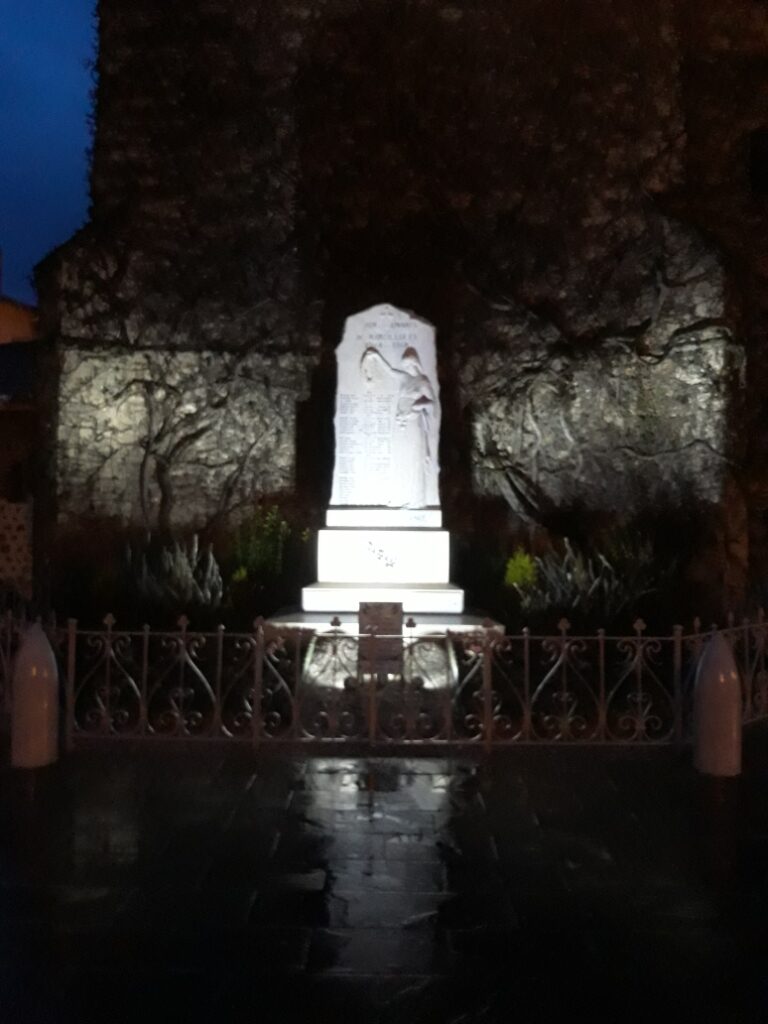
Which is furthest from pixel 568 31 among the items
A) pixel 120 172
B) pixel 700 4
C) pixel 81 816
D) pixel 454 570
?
pixel 81 816

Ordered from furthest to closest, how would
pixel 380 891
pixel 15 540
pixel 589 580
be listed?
pixel 15 540, pixel 589 580, pixel 380 891

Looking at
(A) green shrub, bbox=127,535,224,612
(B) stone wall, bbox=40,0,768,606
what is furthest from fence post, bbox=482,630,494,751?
(B) stone wall, bbox=40,0,768,606

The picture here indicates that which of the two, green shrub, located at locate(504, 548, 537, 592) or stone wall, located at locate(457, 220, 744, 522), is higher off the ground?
stone wall, located at locate(457, 220, 744, 522)

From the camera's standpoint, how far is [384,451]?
36.4 feet

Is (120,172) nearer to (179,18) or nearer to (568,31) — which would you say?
(179,18)

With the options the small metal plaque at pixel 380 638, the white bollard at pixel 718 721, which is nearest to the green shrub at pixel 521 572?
the small metal plaque at pixel 380 638

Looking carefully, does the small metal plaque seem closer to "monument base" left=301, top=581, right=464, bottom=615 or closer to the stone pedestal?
"monument base" left=301, top=581, right=464, bottom=615

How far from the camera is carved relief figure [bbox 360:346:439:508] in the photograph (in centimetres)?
1101

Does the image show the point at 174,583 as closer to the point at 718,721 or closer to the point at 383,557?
the point at 383,557

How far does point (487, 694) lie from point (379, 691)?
83 cm

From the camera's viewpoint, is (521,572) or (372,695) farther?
(521,572)

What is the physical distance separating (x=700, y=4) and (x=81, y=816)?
1454 centimetres

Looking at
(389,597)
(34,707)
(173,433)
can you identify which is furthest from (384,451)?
(34,707)

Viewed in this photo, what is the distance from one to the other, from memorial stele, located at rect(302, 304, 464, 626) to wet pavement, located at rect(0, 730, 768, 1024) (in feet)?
15.3
